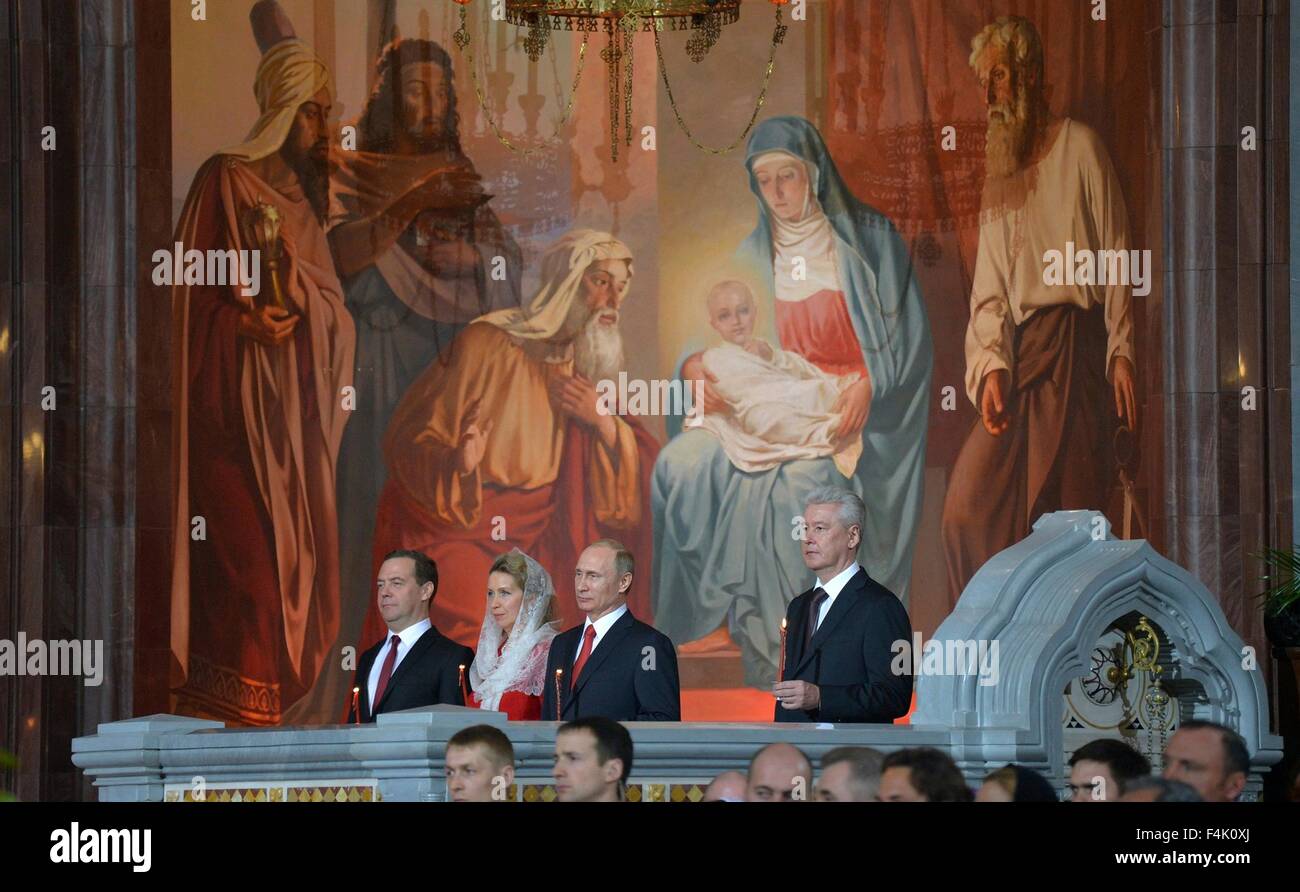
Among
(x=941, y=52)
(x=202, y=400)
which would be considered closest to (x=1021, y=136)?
(x=941, y=52)

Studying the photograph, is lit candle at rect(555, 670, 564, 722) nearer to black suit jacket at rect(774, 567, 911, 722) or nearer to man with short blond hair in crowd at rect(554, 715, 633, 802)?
black suit jacket at rect(774, 567, 911, 722)

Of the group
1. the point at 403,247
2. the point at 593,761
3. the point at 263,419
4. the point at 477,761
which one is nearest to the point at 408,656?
the point at 477,761

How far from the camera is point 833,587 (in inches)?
287

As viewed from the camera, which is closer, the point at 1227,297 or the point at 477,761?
the point at 477,761

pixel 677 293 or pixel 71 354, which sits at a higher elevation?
pixel 677 293

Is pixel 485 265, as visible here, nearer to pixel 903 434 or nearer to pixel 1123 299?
pixel 903 434

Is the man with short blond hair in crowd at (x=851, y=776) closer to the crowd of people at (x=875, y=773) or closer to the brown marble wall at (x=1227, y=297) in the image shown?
the crowd of people at (x=875, y=773)

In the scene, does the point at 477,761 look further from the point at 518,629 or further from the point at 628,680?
the point at 518,629

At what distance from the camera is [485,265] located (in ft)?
46.1

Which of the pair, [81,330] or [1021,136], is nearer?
[81,330]

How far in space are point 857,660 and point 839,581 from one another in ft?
0.97

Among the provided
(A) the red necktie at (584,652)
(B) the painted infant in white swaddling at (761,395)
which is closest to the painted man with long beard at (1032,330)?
(B) the painted infant in white swaddling at (761,395)

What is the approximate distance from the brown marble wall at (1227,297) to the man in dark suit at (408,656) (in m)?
6.38
